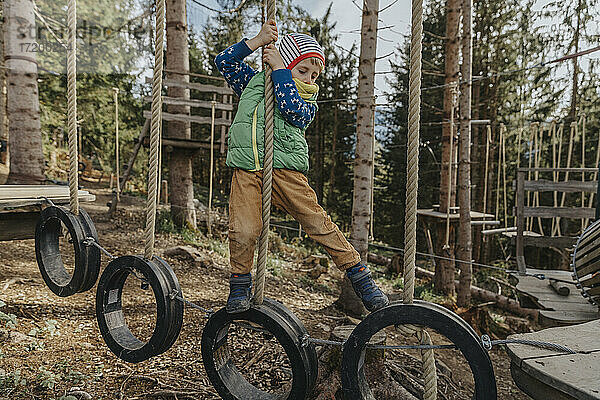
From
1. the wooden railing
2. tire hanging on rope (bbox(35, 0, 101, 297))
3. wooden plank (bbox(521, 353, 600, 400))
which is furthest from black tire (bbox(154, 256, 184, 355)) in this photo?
the wooden railing

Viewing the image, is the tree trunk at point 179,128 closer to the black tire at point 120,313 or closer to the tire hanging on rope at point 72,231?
the tire hanging on rope at point 72,231

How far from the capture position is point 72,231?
185cm

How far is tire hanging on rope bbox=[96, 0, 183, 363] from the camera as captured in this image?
1541 mm

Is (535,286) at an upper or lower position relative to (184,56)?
lower

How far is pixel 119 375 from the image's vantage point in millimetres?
2648

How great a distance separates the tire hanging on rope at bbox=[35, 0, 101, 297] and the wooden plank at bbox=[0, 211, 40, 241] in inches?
19.8

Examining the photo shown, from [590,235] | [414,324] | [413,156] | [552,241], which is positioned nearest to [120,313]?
[414,324]

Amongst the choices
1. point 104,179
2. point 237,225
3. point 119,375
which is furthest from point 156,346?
point 104,179

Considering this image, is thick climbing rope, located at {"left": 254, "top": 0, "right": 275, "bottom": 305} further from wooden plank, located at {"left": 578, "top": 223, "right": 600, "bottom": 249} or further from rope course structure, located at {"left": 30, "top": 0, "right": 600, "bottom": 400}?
wooden plank, located at {"left": 578, "top": 223, "right": 600, "bottom": 249}

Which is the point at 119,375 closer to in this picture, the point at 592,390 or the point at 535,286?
the point at 592,390

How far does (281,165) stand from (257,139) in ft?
0.43

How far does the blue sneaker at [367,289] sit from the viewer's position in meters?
1.40

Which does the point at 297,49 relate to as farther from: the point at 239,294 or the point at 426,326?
the point at 426,326

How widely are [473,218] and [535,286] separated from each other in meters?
2.09
